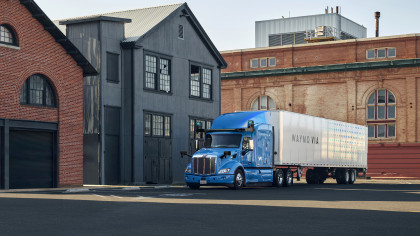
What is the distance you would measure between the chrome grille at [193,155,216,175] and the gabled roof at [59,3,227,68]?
392 inches

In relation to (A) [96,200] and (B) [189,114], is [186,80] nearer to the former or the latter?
(B) [189,114]

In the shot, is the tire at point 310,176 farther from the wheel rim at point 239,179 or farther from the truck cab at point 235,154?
the wheel rim at point 239,179

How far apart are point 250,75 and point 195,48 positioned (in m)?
23.4

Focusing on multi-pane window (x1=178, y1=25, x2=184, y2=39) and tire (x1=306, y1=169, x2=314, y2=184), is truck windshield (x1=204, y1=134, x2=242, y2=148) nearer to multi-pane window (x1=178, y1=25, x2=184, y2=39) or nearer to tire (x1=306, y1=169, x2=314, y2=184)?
tire (x1=306, y1=169, x2=314, y2=184)

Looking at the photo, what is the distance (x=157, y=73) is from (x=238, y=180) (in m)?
11.6

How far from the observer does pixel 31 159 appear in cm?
3269

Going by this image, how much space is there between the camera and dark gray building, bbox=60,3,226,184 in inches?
1475

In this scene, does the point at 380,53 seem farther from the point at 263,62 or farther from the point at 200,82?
the point at 200,82

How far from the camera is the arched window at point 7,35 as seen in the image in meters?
31.4

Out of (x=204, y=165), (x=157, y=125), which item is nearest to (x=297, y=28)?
(x=157, y=125)

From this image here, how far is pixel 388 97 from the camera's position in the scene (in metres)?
61.8

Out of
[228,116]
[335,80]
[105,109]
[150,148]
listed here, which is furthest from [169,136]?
[335,80]

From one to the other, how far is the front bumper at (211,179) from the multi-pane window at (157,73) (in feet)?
33.0

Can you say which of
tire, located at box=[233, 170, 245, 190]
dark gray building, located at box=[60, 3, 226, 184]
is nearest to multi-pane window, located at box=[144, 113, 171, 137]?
dark gray building, located at box=[60, 3, 226, 184]
